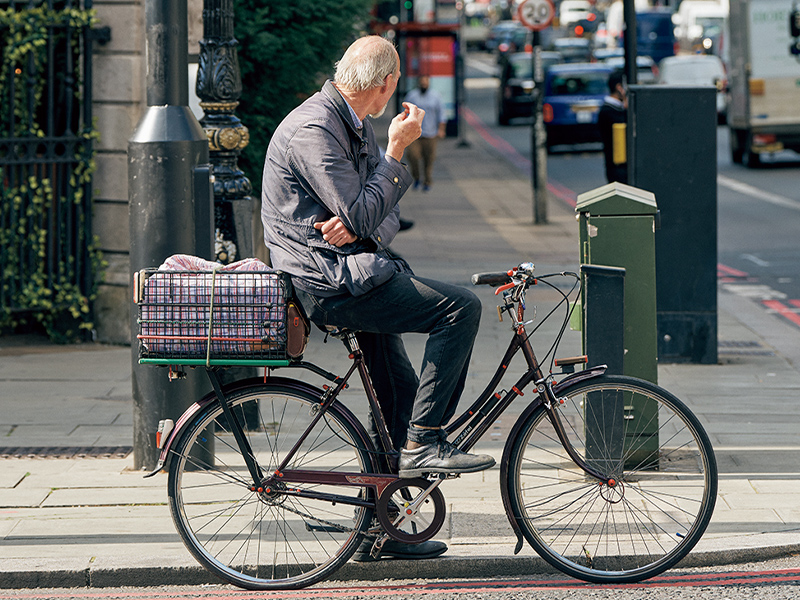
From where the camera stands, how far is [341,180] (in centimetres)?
397

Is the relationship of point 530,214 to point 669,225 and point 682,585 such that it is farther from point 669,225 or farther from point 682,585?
point 682,585

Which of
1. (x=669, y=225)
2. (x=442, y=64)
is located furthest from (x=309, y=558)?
(x=442, y=64)

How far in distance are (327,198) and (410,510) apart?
1.11 metres

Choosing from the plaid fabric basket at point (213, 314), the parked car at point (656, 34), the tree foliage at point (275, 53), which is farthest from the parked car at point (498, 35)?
the plaid fabric basket at point (213, 314)

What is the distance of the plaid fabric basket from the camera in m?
4.05

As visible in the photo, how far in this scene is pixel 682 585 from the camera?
4.29 m

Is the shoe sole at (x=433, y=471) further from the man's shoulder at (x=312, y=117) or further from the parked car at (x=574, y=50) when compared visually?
the parked car at (x=574, y=50)

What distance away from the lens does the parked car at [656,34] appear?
46344 millimetres

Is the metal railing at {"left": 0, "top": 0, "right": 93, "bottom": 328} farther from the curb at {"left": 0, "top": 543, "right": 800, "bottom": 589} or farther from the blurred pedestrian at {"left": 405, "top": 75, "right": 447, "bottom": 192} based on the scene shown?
the blurred pedestrian at {"left": 405, "top": 75, "right": 447, "bottom": 192}

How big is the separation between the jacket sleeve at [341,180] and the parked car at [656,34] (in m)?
43.9

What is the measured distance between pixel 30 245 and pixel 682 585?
18.9 ft

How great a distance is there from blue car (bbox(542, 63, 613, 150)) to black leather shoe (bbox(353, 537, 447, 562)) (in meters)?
22.0

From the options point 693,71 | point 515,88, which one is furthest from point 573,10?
point 693,71

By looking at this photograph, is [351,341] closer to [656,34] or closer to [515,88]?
[515,88]
